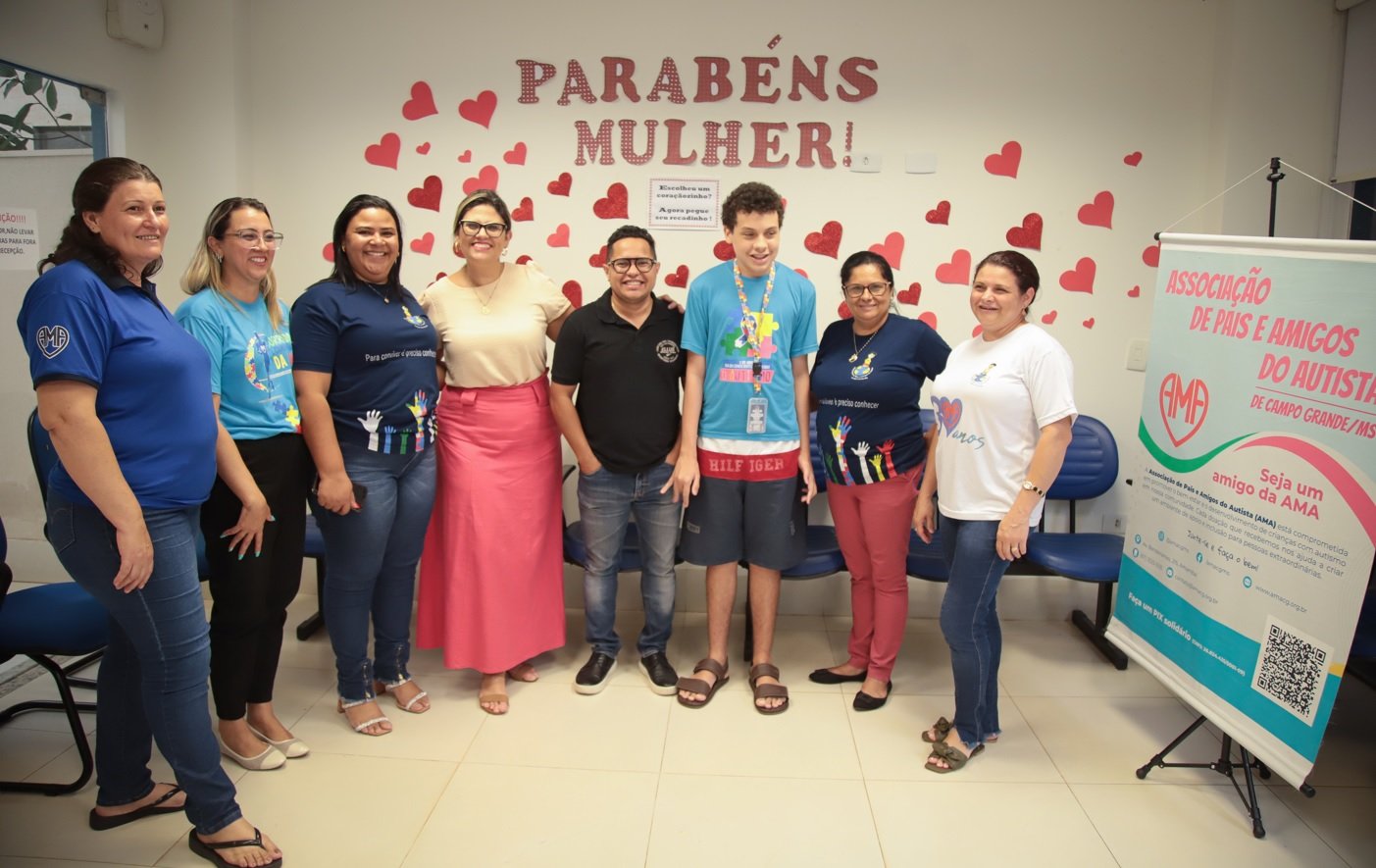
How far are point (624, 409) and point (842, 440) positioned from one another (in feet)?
2.29

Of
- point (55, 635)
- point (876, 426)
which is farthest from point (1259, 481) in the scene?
point (55, 635)

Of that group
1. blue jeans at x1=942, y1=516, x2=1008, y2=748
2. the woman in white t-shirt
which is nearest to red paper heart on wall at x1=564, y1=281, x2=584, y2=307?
the woman in white t-shirt

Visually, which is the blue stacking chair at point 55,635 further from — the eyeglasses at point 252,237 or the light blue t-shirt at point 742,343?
the light blue t-shirt at point 742,343

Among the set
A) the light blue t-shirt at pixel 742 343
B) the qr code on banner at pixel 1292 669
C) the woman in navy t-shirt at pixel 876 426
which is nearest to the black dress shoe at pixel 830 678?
the woman in navy t-shirt at pixel 876 426

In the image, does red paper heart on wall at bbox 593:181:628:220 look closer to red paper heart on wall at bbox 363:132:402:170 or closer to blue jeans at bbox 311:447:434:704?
red paper heart on wall at bbox 363:132:402:170

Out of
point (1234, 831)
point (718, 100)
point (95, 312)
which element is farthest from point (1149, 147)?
point (95, 312)

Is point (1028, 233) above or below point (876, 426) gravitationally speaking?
above

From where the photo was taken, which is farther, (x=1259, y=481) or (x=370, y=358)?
(x=370, y=358)

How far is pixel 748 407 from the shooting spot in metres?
2.83

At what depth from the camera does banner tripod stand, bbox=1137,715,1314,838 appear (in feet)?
7.66

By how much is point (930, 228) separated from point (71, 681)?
3.48m

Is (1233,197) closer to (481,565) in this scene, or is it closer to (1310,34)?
(1310,34)

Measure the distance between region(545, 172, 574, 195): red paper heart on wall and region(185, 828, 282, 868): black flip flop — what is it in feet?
8.13

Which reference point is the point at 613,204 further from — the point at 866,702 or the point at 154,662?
the point at 154,662
